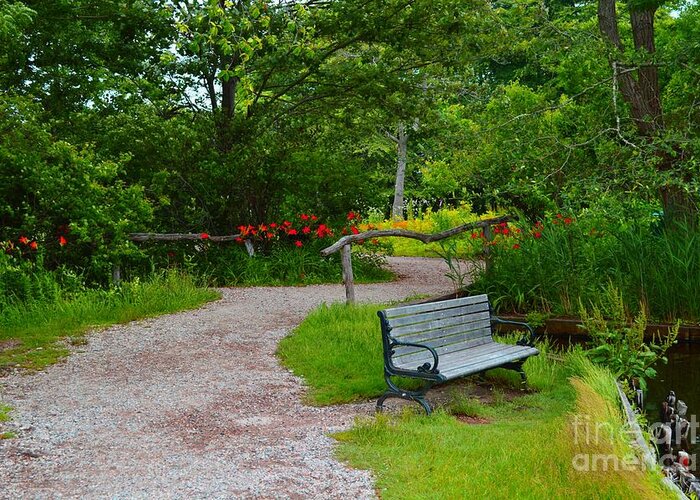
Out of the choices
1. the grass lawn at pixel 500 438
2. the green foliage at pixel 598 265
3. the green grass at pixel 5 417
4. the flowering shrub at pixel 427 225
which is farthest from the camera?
the flowering shrub at pixel 427 225

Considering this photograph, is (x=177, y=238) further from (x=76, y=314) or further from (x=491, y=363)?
(x=491, y=363)

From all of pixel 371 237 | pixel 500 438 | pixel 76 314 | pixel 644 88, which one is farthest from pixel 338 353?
pixel 644 88

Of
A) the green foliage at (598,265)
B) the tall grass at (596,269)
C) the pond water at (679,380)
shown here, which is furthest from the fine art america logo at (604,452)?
the tall grass at (596,269)

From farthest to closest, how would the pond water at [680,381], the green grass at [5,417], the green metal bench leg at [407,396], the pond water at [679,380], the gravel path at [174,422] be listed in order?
the pond water at [679,380] < the pond water at [680,381] < the green metal bench leg at [407,396] < the green grass at [5,417] < the gravel path at [174,422]

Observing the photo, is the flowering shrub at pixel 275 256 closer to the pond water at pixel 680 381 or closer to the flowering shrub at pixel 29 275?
the flowering shrub at pixel 29 275

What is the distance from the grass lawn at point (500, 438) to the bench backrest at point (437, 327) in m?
0.43

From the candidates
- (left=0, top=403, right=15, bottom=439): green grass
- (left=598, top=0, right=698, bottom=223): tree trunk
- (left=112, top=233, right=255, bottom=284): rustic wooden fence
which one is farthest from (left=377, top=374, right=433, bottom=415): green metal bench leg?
(left=598, top=0, right=698, bottom=223): tree trunk

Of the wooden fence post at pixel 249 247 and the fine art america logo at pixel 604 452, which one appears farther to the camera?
the wooden fence post at pixel 249 247

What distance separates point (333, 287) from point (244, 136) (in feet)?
11.6

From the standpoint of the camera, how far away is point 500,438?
5.24 metres

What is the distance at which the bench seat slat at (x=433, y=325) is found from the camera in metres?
6.28

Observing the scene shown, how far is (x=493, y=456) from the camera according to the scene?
4.82m

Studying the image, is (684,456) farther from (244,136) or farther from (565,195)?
(244,136)

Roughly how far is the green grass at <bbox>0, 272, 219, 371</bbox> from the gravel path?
34 centimetres
